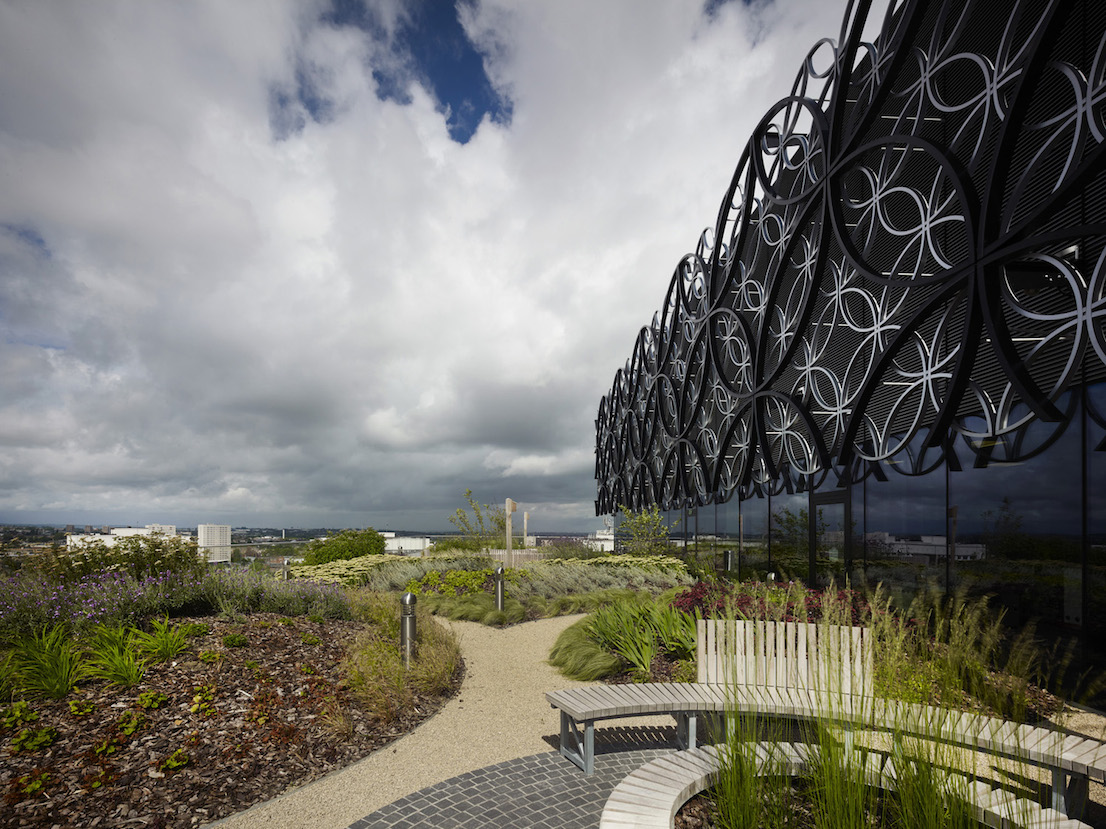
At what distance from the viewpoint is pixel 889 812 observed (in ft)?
12.8

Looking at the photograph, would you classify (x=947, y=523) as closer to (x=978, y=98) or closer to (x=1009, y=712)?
(x=1009, y=712)

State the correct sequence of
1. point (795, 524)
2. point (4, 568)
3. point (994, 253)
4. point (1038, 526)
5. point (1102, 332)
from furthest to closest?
point (795, 524) < point (4, 568) < point (1038, 526) < point (994, 253) < point (1102, 332)

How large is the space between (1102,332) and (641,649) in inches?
245

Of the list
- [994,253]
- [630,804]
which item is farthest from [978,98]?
[630,804]

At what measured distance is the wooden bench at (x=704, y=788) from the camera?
10.6ft

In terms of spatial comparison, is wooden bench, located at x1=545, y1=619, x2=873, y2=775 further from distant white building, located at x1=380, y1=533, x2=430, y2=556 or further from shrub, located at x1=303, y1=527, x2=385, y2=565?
distant white building, located at x1=380, y1=533, x2=430, y2=556

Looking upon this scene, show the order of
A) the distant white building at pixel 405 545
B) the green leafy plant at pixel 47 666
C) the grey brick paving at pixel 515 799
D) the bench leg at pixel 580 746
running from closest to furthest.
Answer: the grey brick paving at pixel 515 799 < the bench leg at pixel 580 746 < the green leafy plant at pixel 47 666 < the distant white building at pixel 405 545

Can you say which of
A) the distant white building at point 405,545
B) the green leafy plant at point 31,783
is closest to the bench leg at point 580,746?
the green leafy plant at point 31,783

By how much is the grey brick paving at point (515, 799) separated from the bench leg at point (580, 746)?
7 centimetres

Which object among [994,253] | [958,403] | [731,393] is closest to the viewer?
[994,253]

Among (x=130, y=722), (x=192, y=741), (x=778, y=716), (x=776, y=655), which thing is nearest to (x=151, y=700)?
(x=130, y=722)

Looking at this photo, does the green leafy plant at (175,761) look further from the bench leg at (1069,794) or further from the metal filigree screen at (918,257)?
the metal filigree screen at (918,257)

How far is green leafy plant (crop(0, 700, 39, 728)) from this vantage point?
16.9 feet

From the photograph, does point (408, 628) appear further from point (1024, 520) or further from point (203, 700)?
point (1024, 520)
